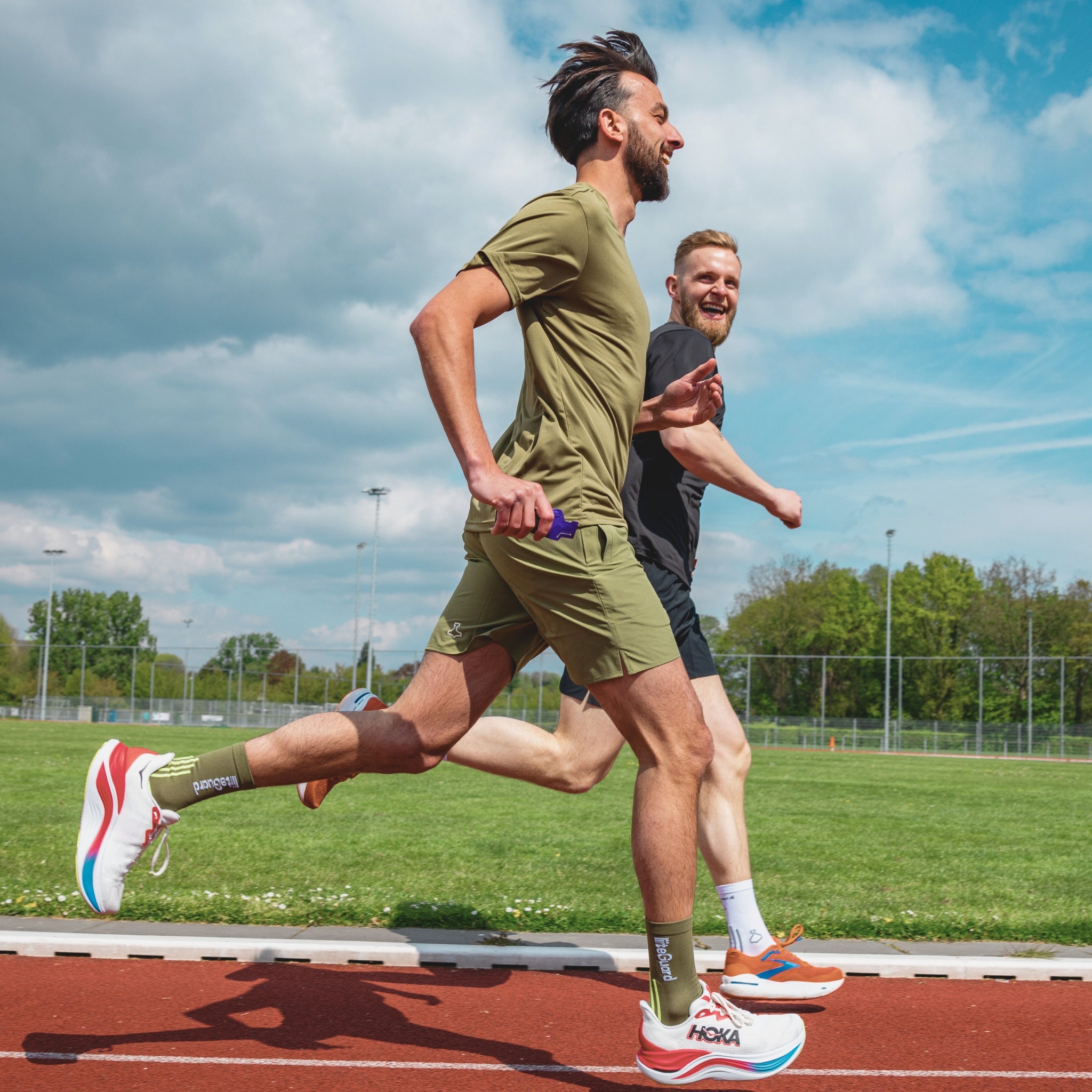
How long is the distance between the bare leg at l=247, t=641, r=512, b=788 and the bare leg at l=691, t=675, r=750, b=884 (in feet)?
3.61

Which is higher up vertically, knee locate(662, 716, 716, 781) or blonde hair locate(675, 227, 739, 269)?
blonde hair locate(675, 227, 739, 269)

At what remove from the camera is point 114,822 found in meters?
2.81

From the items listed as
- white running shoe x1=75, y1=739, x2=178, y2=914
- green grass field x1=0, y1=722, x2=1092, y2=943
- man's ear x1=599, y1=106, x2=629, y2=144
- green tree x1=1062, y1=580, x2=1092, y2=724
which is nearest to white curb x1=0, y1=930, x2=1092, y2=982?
green grass field x1=0, y1=722, x2=1092, y2=943

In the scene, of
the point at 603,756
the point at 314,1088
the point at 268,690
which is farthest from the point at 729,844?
the point at 268,690

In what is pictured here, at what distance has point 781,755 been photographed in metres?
35.0

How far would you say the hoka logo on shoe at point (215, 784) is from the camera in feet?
9.22

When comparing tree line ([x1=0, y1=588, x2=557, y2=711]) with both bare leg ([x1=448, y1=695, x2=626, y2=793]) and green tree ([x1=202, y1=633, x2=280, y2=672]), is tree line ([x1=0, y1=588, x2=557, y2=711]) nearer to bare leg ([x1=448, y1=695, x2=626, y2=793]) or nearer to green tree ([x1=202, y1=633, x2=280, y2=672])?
green tree ([x1=202, y1=633, x2=280, y2=672])

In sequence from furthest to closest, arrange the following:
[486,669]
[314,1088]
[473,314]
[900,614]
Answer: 1. [900,614]
2. [486,669]
3. [314,1088]
4. [473,314]

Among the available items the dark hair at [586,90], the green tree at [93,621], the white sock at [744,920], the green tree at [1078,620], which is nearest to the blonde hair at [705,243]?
the dark hair at [586,90]

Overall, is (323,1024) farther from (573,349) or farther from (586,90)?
(586,90)

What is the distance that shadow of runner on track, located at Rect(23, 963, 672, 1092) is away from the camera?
2.98 metres

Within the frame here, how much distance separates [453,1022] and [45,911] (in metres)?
2.28

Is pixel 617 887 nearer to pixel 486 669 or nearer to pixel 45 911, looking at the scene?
pixel 45 911

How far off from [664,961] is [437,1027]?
102 cm
